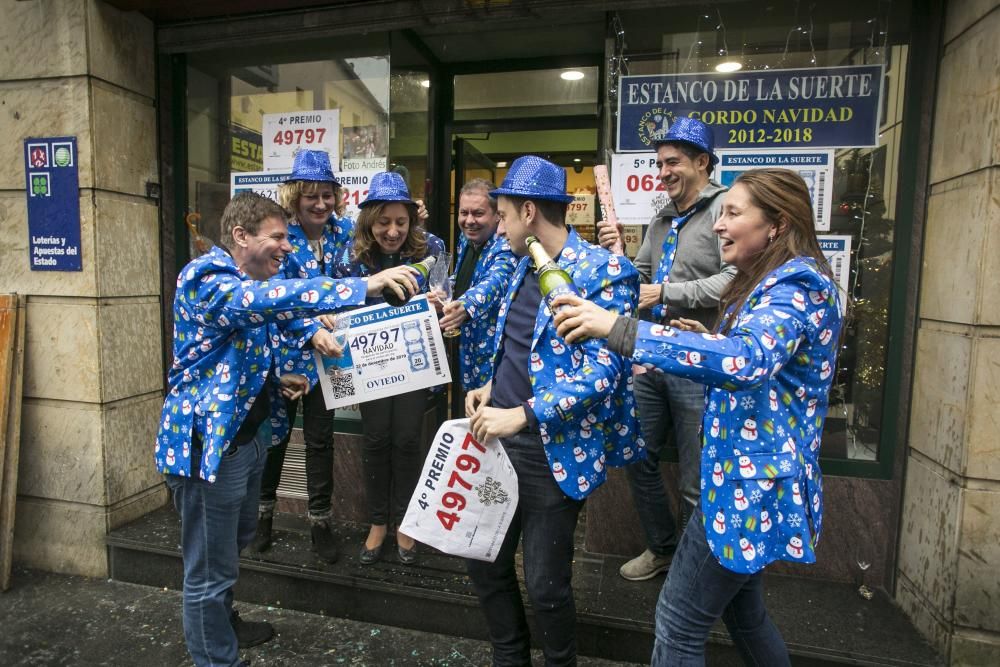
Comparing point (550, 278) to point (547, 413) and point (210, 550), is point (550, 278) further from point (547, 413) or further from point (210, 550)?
point (210, 550)

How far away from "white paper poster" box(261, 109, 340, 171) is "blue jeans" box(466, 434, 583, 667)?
2.77 meters

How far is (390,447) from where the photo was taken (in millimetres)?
3680

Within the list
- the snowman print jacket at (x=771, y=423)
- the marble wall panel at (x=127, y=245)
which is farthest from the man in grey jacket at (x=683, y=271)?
the marble wall panel at (x=127, y=245)

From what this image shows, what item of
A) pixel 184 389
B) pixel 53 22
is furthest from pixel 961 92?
pixel 53 22

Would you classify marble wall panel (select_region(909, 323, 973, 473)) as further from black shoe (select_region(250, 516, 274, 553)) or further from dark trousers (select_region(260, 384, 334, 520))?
black shoe (select_region(250, 516, 274, 553))

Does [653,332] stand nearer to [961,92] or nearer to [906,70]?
[961,92]

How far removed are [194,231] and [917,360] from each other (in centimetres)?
426

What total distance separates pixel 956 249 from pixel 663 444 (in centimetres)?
160

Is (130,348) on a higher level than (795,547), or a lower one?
higher

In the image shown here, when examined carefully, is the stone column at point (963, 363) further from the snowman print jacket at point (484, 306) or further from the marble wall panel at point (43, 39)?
the marble wall panel at point (43, 39)

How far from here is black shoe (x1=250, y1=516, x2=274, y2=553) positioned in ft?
12.5

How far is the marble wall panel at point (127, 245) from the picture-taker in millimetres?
3984

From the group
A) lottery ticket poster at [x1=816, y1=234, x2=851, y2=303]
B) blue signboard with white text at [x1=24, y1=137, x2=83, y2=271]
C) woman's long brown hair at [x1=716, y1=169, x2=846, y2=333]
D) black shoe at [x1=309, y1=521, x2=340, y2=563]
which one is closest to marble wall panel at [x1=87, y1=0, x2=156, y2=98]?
blue signboard with white text at [x1=24, y1=137, x2=83, y2=271]

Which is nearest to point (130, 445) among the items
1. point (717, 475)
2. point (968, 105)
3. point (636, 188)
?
point (636, 188)
